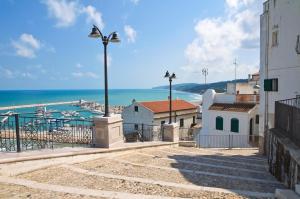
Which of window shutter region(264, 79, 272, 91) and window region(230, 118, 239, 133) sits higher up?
window shutter region(264, 79, 272, 91)

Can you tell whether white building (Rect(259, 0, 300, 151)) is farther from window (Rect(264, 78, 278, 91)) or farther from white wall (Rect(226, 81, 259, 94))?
white wall (Rect(226, 81, 259, 94))

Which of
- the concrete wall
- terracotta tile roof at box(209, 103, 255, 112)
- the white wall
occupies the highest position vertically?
the white wall

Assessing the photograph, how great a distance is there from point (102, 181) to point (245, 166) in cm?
677

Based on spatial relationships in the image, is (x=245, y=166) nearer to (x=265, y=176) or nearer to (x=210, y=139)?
(x=265, y=176)

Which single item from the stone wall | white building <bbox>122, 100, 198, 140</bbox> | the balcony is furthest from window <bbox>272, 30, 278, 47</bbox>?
white building <bbox>122, 100, 198, 140</bbox>

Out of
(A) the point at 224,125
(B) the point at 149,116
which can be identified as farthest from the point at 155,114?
(A) the point at 224,125

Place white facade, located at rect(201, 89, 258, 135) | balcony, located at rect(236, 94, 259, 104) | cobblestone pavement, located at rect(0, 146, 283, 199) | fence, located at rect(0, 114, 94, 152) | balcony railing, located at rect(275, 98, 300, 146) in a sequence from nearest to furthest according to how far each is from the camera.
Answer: cobblestone pavement, located at rect(0, 146, 283, 199)
balcony railing, located at rect(275, 98, 300, 146)
fence, located at rect(0, 114, 94, 152)
white facade, located at rect(201, 89, 258, 135)
balcony, located at rect(236, 94, 259, 104)

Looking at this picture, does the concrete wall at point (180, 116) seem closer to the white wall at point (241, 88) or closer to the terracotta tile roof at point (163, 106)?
the terracotta tile roof at point (163, 106)

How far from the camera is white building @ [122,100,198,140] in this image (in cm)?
3528

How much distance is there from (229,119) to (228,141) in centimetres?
214

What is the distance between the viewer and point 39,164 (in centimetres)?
820

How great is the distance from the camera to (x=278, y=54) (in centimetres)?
1658

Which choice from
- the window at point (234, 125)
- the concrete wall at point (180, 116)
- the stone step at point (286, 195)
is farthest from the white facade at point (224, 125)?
the stone step at point (286, 195)

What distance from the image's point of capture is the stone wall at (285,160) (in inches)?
302
